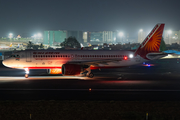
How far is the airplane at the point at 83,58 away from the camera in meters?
34.3

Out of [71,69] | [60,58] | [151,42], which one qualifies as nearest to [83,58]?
[60,58]

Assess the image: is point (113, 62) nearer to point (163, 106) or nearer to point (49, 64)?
point (49, 64)

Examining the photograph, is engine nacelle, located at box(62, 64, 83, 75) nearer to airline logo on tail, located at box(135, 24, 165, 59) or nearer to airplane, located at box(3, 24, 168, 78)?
airplane, located at box(3, 24, 168, 78)

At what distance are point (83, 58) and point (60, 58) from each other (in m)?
3.64

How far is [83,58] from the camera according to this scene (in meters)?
36.2

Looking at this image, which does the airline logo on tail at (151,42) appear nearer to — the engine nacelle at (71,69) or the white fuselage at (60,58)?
the white fuselage at (60,58)

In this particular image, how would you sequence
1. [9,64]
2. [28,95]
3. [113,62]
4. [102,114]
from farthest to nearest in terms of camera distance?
[113,62] < [9,64] < [28,95] < [102,114]

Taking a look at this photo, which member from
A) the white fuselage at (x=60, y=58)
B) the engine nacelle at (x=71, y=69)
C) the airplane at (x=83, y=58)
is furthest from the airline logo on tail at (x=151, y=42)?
the engine nacelle at (x=71, y=69)

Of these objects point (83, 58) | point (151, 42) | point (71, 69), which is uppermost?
point (151, 42)

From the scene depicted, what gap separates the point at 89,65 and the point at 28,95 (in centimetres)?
1478

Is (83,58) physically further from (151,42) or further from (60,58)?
(151,42)

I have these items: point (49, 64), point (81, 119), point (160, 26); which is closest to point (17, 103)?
point (81, 119)

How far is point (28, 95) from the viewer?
20.8 meters

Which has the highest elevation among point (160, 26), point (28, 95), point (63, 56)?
point (160, 26)
